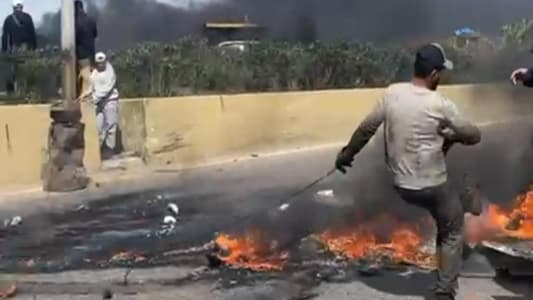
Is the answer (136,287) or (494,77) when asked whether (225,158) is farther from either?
(136,287)

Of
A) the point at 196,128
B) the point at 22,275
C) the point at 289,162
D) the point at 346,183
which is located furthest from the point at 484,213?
the point at 196,128

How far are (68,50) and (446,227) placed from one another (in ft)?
21.1

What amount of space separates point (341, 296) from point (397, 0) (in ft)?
25.7

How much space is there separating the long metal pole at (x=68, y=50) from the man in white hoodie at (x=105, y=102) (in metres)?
0.95

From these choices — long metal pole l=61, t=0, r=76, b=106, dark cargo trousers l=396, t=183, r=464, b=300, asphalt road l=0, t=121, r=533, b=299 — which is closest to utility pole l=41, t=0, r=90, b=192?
long metal pole l=61, t=0, r=76, b=106

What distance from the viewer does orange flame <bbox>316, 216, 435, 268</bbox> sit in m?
A: 7.91

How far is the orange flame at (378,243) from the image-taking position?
7.91 metres

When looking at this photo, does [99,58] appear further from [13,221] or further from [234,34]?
[13,221]

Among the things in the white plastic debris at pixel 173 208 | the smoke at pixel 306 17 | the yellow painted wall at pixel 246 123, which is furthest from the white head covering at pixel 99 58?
the white plastic debris at pixel 173 208

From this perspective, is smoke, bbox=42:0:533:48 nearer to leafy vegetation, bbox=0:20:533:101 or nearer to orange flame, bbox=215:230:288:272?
leafy vegetation, bbox=0:20:533:101

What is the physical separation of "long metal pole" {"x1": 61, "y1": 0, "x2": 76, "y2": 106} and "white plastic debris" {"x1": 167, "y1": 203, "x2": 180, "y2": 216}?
1.87 meters

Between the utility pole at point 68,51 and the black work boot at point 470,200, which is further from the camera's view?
the utility pole at point 68,51

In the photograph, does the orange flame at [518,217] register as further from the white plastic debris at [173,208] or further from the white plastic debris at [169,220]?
the white plastic debris at [173,208]

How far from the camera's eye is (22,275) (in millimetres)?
7820
